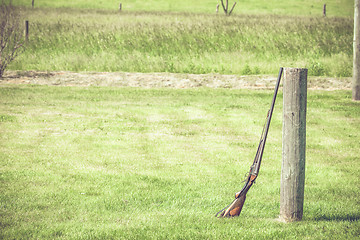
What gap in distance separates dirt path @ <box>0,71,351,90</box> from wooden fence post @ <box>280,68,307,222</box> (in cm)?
991

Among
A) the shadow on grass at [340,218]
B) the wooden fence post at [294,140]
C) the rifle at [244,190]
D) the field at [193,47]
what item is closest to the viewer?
the wooden fence post at [294,140]

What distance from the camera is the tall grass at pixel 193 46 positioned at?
16.0m

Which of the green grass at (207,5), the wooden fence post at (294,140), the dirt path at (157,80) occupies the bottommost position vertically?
the dirt path at (157,80)

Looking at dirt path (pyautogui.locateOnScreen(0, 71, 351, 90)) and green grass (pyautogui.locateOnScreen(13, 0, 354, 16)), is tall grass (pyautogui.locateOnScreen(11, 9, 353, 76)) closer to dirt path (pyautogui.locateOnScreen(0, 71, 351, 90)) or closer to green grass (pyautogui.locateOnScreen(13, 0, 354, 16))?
dirt path (pyautogui.locateOnScreen(0, 71, 351, 90))

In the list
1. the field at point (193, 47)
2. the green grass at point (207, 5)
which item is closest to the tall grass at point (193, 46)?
the field at point (193, 47)

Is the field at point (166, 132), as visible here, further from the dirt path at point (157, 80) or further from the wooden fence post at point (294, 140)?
the wooden fence post at point (294, 140)

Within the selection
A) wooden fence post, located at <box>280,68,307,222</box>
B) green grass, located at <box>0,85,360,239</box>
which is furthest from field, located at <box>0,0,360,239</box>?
wooden fence post, located at <box>280,68,307,222</box>

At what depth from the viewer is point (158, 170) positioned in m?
6.21

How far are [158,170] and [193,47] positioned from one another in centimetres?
1215

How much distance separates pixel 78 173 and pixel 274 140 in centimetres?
382

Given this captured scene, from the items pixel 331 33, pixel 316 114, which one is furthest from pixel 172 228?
pixel 331 33

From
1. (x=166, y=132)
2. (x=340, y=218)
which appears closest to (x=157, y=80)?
(x=166, y=132)

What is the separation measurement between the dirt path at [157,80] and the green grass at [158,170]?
257cm

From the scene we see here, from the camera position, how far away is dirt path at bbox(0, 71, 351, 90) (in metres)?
14.1
